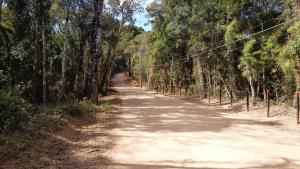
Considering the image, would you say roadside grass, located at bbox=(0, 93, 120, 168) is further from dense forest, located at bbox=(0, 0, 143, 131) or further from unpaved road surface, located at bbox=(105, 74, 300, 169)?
unpaved road surface, located at bbox=(105, 74, 300, 169)

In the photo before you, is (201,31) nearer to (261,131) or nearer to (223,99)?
(223,99)

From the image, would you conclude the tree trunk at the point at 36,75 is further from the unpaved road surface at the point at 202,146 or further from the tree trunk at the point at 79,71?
the unpaved road surface at the point at 202,146

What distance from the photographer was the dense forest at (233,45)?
18673 millimetres

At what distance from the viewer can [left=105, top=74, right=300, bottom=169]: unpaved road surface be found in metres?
8.06

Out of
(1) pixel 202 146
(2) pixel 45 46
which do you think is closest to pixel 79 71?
(2) pixel 45 46

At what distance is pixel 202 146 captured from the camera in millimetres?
9875

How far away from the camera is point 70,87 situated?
35.4 meters

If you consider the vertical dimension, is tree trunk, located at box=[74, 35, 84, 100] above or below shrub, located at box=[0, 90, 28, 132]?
above

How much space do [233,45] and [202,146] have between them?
1523cm

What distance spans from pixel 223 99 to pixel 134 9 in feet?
48.2

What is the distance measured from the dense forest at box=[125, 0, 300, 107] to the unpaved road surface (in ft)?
13.6

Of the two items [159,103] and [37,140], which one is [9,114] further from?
[159,103]


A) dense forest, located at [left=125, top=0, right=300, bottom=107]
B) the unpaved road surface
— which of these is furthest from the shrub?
dense forest, located at [left=125, top=0, right=300, bottom=107]

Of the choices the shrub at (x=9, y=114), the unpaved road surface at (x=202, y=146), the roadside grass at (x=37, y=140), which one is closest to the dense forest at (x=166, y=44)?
the shrub at (x=9, y=114)
